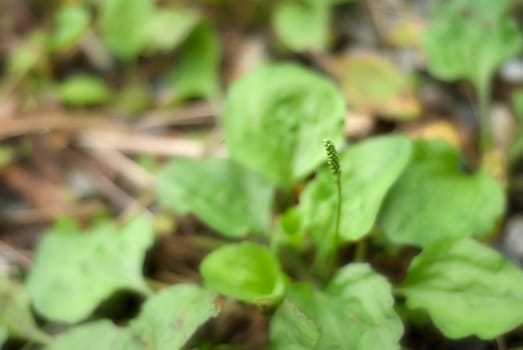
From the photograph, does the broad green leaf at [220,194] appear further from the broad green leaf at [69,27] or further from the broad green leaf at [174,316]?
the broad green leaf at [69,27]

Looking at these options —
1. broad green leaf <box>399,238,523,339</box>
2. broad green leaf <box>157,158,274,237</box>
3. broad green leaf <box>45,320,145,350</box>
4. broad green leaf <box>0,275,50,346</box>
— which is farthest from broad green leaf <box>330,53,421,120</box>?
broad green leaf <box>0,275,50,346</box>

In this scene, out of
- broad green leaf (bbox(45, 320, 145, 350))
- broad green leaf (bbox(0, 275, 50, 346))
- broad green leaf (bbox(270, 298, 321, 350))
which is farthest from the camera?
broad green leaf (bbox(0, 275, 50, 346))

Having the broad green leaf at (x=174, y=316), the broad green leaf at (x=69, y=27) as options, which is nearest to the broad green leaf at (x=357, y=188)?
the broad green leaf at (x=174, y=316)

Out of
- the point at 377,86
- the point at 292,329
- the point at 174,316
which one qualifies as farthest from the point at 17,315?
the point at 377,86

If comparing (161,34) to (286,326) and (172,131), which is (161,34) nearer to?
(172,131)

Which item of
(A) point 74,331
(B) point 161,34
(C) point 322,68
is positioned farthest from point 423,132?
(A) point 74,331

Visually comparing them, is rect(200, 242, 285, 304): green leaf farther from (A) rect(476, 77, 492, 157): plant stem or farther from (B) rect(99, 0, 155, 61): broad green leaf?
(B) rect(99, 0, 155, 61): broad green leaf
